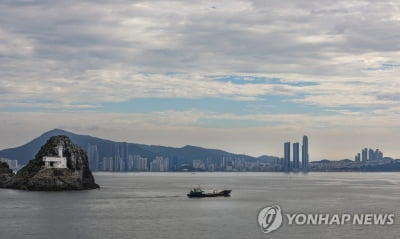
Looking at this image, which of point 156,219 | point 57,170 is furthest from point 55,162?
point 156,219

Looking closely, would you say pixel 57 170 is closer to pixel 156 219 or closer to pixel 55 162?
pixel 55 162

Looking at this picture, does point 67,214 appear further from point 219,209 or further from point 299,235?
point 299,235

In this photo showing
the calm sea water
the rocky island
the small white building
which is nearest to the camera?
the calm sea water

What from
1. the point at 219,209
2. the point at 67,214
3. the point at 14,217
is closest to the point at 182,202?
the point at 219,209

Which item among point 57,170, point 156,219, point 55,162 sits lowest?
point 156,219

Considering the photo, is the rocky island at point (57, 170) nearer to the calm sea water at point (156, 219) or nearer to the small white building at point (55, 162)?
the small white building at point (55, 162)

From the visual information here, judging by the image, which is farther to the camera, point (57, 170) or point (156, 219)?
point (57, 170)

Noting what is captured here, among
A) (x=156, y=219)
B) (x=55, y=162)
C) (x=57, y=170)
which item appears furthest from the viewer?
(x=55, y=162)

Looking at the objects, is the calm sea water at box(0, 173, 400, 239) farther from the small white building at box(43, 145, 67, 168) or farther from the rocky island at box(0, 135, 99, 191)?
the small white building at box(43, 145, 67, 168)

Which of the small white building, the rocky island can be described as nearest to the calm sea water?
the rocky island
